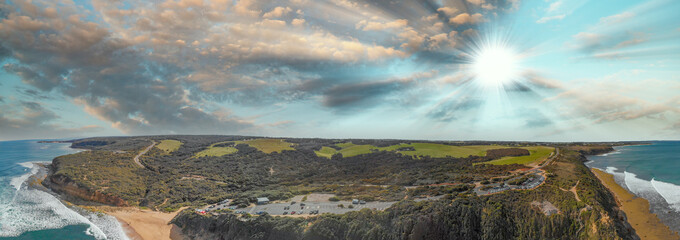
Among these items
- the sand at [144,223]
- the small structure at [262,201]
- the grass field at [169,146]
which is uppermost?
the grass field at [169,146]

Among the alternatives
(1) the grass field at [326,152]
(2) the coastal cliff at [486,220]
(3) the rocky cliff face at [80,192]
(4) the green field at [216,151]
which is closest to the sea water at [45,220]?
(3) the rocky cliff face at [80,192]

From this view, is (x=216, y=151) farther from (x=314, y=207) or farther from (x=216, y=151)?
(x=314, y=207)

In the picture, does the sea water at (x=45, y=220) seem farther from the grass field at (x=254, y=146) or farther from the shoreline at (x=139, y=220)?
the grass field at (x=254, y=146)

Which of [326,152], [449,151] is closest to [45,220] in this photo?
[326,152]

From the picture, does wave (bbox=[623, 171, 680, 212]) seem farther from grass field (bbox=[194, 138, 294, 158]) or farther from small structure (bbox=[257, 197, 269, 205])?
grass field (bbox=[194, 138, 294, 158])

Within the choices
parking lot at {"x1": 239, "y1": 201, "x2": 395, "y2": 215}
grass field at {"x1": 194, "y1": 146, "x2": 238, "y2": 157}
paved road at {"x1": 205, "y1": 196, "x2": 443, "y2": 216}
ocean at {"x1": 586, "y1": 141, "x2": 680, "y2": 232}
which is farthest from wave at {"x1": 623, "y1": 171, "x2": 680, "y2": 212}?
grass field at {"x1": 194, "y1": 146, "x2": 238, "y2": 157}
